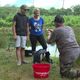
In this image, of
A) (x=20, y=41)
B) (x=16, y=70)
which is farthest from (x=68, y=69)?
(x=20, y=41)

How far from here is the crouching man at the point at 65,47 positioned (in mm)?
7770

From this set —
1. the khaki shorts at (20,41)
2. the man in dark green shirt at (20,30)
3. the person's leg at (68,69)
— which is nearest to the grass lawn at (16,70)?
the person's leg at (68,69)

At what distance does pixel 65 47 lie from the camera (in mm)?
7828

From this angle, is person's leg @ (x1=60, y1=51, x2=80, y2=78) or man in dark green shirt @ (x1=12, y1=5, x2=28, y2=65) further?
man in dark green shirt @ (x1=12, y1=5, x2=28, y2=65)

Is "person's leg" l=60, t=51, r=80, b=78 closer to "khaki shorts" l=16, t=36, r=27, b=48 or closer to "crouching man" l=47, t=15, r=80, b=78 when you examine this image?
"crouching man" l=47, t=15, r=80, b=78

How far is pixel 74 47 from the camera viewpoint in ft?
25.8

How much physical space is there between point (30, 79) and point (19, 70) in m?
0.85

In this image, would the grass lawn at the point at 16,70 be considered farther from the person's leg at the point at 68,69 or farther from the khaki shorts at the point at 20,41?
the khaki shorts at the point at 20,41

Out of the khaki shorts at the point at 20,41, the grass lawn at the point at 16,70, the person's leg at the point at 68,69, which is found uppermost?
the khaki shorts at the point at 20,41

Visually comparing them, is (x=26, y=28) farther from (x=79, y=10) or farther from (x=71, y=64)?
(x=79, y=10)

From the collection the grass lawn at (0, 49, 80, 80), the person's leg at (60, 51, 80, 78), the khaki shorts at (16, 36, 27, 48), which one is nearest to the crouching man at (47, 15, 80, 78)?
the person's leg at (60, 51, 80, 78)

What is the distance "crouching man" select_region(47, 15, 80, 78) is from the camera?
7770 mm

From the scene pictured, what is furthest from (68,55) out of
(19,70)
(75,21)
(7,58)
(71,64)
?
(75,21)

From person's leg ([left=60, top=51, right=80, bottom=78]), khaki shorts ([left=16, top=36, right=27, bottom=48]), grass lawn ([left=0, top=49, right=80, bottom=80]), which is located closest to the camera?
person's leg ([left=60, top=51, right=80, bottom=78])
